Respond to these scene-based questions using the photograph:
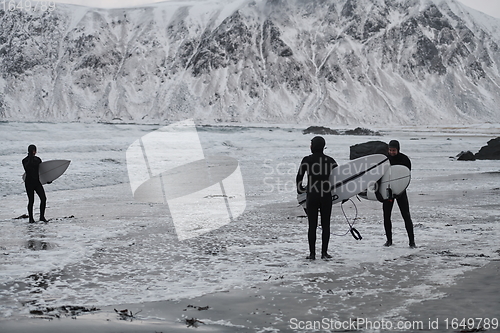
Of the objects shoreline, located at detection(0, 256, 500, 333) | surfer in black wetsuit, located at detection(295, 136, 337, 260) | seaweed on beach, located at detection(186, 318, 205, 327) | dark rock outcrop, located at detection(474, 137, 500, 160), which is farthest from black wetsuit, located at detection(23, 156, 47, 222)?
dark rock outcrop, located at detection(474, 137, 500, 160)

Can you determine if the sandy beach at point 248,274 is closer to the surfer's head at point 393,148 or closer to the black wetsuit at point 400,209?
the black wetsuit at point 400,209

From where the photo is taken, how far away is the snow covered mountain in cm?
16162

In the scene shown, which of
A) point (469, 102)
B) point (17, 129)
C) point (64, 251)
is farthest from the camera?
point (469, 102)

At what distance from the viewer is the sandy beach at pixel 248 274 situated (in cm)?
543

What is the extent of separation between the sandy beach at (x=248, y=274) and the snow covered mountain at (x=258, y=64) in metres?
143

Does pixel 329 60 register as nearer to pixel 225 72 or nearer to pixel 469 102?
pixel 225 72

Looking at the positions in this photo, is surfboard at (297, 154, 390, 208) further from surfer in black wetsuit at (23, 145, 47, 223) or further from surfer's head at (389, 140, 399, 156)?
surfer in black wetsuit at (23, 145, 47, 223)

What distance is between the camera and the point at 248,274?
738 cm

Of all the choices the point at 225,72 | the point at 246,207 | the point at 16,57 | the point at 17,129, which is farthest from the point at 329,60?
the point at 246,207

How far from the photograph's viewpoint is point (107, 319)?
545 cm

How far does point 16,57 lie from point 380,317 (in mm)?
188317

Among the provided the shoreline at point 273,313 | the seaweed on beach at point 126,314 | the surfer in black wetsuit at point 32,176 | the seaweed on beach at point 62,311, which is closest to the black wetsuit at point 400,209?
the shoreline at point 273,313

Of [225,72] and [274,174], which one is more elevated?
[225,72]

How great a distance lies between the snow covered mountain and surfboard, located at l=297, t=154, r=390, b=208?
5692 inches
